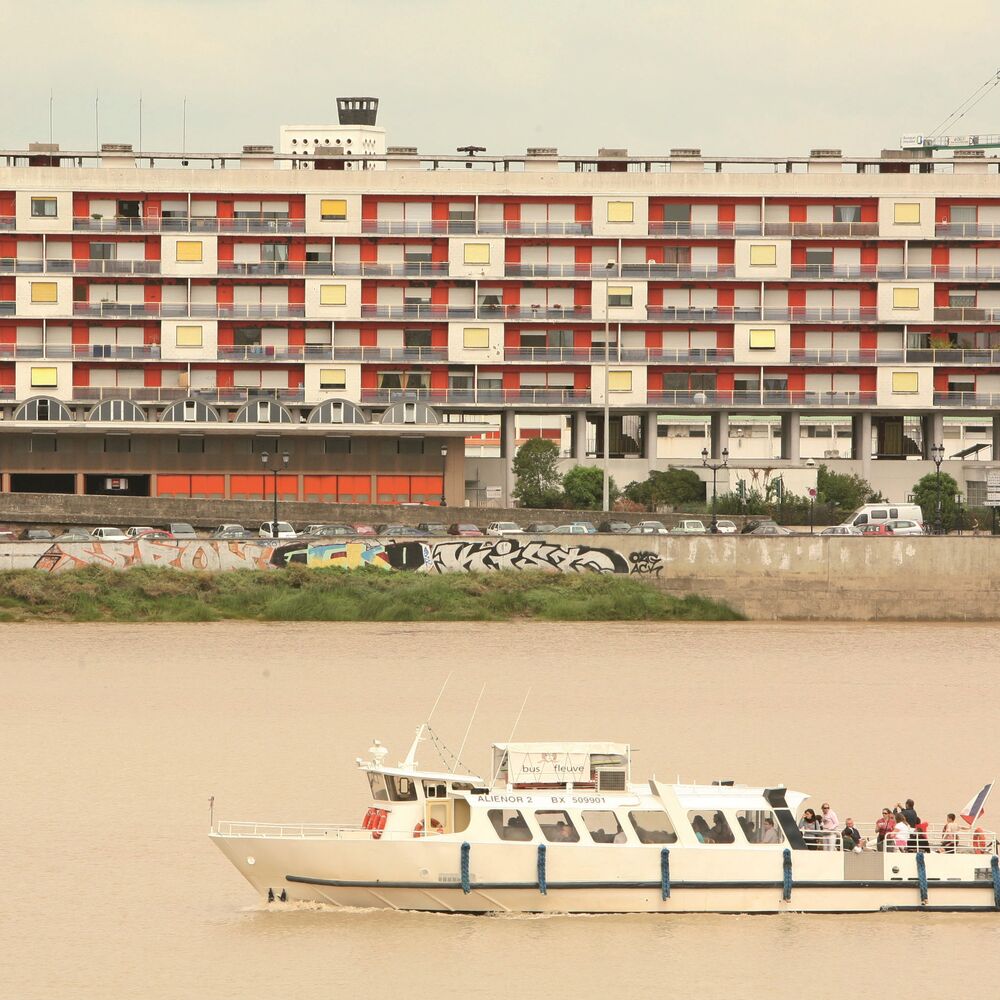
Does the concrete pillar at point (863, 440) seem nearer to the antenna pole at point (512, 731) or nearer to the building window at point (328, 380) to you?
the building window at point (328, 380)

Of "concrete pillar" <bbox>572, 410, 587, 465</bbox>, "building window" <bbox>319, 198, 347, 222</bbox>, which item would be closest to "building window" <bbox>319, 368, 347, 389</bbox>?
"building window" <bbox>319, 198, 347, 222</bbox>

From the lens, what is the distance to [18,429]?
90375mm

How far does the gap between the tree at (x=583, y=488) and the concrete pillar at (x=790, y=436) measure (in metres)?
13.0

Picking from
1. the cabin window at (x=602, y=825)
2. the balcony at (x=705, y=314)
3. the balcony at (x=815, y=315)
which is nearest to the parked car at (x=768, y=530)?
the balcony at (x=705, y=314)

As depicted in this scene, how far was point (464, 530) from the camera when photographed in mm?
72438

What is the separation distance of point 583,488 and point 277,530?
22246 mm

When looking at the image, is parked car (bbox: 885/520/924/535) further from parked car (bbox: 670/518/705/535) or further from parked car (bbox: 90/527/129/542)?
parked car (bbox: 90/527/129/542)

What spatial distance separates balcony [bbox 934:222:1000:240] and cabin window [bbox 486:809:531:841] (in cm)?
7792

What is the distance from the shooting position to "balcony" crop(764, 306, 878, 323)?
98.2 metres

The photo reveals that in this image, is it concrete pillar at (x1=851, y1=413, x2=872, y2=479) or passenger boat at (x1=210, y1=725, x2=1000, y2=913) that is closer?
passenger boat at (x1=210, y1=725, x2=1000, y2=913)

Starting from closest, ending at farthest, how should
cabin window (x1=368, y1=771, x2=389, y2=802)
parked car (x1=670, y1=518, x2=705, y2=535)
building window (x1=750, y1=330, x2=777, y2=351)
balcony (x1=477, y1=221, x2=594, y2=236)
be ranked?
cabin window (x1=368, y1=771, x2=389, y2=802) < parked car (x1=670, y1=518, x2=705, y2=535) < balcony (x1=477, y1=221, x2=594, y2=236) < building window (x1=750, y1=330, x2=777, y2=351)

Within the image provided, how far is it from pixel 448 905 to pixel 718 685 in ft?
73.0

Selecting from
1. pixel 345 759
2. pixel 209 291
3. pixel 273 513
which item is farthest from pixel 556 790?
pixel 209 291

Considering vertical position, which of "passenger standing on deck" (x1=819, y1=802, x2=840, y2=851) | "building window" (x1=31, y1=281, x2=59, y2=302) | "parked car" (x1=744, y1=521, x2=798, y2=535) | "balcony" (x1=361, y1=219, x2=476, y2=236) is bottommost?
"passenger standing on deck" (x1=819, y1=802, x2=840, y2=851)
